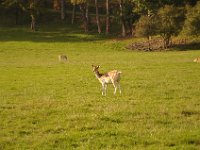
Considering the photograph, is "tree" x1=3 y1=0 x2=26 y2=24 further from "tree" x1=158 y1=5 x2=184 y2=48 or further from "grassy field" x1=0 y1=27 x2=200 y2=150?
"grassy field" x1=0 y1=27 x2=200 y2=150

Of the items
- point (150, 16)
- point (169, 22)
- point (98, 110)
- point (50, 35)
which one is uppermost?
point (150, 16)

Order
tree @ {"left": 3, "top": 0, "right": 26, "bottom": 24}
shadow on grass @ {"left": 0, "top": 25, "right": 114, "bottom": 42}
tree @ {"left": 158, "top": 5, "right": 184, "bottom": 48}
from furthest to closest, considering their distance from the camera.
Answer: tree @ {"left": 3, "top": 0, "right": 26, "bottom": 24}
shadow on grass @ {"left": 0, "top": 25, "right": 114, "bottom": 42}
tree @ {"left": 158, "top": 5, "right": 184, "bottom": 48}

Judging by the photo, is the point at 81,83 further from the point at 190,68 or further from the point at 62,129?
the point at 62,129

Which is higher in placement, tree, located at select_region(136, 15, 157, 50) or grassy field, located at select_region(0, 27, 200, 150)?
tree, located at select_region(136, 15, 157, 50)

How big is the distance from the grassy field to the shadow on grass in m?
38.7

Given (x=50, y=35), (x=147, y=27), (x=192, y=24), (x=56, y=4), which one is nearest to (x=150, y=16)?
(x=147, y=27)

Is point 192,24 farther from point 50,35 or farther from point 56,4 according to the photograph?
point 56,4

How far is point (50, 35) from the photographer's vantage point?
8006 cm

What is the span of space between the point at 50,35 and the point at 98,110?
6293 centimetres

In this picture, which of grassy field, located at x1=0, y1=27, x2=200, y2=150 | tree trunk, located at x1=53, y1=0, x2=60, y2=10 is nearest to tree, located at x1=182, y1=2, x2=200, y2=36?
grassy field, located at x1=0, y1=27, x2=200, y2=150

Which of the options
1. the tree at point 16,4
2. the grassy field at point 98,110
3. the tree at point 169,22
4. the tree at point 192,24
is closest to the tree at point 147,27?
the tree at point 169,22

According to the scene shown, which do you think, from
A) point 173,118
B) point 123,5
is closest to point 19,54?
point 123,5

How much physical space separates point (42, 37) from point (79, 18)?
21.3 m

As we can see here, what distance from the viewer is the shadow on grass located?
76000 millimetres
